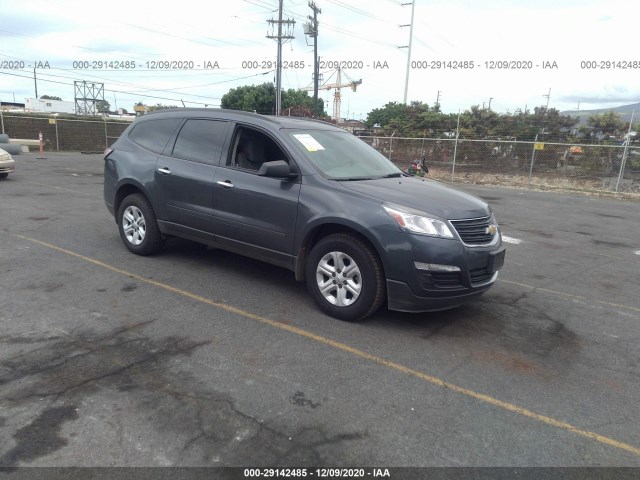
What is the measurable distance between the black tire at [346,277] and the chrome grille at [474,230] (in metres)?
0.75

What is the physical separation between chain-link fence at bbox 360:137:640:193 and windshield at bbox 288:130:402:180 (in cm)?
1261

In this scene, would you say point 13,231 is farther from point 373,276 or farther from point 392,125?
point 392,125

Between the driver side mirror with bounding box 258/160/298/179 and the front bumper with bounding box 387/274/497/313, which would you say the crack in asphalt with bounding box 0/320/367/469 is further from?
the driver side mirror with bounding box 258/160/298/179

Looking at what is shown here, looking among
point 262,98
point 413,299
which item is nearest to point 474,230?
point 413,299

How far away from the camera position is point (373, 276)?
4141 mm

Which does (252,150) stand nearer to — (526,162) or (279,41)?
(526,162)

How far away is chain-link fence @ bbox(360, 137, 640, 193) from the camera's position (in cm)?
1839

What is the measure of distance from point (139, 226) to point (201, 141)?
142cm

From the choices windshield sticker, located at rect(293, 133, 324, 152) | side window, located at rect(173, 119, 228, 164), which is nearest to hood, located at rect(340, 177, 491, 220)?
windshield sticker, located at rect(293, 133, 324, 152)

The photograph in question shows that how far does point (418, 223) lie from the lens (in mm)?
4062

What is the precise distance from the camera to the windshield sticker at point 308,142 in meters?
4.95

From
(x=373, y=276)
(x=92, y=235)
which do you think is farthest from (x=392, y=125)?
(x=373, y=276)

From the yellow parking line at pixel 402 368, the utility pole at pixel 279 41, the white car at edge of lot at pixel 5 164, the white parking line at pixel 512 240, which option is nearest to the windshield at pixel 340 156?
the yellow parking line at pixel 402 368

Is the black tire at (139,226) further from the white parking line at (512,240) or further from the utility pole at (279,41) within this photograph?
the utility pole at (279,41)
